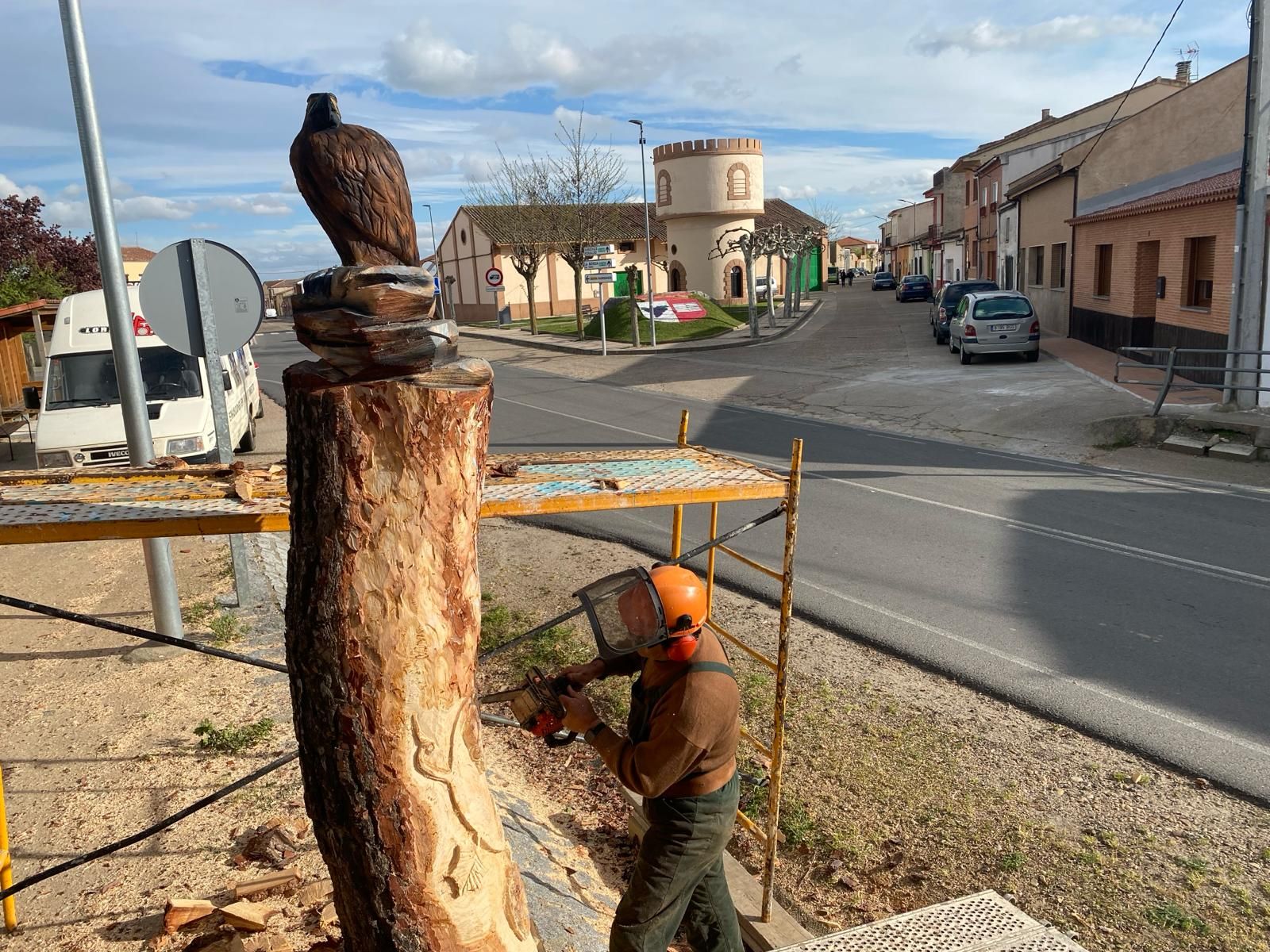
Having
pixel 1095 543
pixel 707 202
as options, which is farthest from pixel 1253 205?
pixel 707 202

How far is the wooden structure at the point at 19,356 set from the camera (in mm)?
16875

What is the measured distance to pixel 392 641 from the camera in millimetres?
2219

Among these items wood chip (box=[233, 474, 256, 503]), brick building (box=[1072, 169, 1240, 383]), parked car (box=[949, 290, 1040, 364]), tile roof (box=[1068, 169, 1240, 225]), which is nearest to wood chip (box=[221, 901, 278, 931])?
wood chip (box=[233, 474, 256, 503])

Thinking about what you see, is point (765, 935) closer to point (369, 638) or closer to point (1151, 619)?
point (369, 638)

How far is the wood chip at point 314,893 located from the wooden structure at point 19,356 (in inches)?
604

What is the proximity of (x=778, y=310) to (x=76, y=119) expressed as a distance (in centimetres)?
4019

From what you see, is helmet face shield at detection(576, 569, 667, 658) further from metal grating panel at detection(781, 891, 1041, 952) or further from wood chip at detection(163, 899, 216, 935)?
wood chip at detection(163, 899, 216, 935)

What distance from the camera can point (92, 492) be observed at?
3.51 meters

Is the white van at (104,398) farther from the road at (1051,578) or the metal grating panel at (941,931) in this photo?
the metal grating panel at (941,931)

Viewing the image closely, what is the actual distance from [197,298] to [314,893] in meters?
4.32

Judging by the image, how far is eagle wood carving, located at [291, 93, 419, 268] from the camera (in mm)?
2139

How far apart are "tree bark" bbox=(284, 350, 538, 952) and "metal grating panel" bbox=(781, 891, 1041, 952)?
5.66ft

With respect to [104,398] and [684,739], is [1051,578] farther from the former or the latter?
[104,398]

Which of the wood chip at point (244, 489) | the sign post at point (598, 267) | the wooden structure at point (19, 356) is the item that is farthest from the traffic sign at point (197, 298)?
the sign post at point (598, 267)
